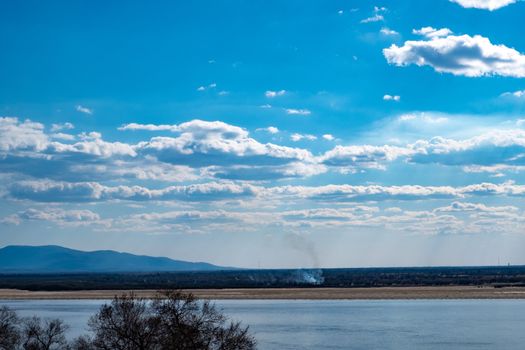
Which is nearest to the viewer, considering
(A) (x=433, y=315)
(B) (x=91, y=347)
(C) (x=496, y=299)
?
(B) (x=91, y=347)

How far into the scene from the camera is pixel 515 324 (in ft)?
216

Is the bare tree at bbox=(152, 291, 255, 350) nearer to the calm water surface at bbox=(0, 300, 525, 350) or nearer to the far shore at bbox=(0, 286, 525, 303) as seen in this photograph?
the calm water surface at bbox=(0, 300, 525, 350)

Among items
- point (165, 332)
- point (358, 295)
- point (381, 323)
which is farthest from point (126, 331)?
point (358, 295)

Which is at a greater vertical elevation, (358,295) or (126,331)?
(126,331)

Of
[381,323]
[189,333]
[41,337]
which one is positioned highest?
[189,333]

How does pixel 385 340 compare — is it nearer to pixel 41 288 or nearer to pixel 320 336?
pixel 320 336

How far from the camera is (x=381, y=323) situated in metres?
69.7

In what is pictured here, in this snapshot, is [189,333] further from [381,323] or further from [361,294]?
[361,294]

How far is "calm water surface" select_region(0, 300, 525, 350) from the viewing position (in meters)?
54.9

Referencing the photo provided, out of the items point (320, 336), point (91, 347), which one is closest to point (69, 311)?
point (320, 336)

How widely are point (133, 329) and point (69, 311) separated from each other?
64.9m

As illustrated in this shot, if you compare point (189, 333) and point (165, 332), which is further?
point (165, 332)

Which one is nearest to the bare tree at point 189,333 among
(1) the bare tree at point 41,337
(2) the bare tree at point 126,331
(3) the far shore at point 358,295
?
(2) the bare tree at point 126,331

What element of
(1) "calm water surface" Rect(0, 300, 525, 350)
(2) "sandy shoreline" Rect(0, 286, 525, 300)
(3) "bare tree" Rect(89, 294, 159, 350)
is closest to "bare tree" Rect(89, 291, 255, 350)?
(3) "bare tree" Rect(89, 294, 159, 350)
